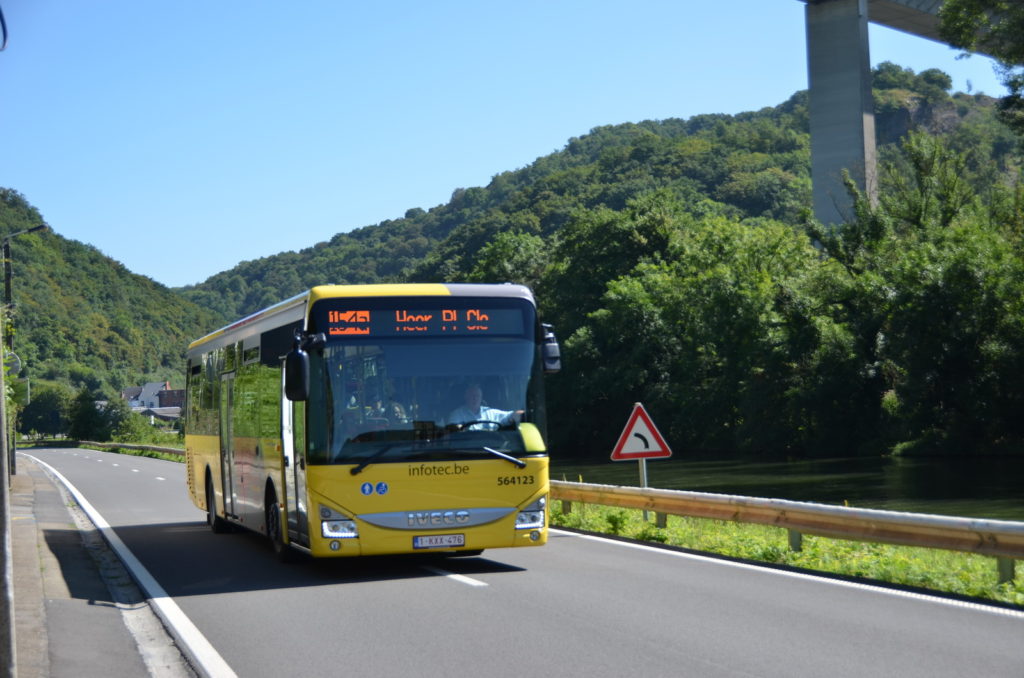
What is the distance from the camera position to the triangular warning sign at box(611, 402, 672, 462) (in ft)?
55.0

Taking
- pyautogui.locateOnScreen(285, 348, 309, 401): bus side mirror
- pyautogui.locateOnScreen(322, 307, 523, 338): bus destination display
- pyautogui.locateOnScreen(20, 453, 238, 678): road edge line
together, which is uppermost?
pyautogui.locateOnScreen(322, 307, 523, 338): bus destination display

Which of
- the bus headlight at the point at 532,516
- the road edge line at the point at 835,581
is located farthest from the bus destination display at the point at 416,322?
the road edge line at the point at 835,581

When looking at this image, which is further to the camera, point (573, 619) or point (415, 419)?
point (415, 419)

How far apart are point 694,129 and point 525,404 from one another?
150m

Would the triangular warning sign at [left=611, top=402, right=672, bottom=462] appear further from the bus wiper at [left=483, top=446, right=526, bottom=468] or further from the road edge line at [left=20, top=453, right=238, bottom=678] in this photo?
the road edge line at [left=20, top=453, right=238, bottom=678]

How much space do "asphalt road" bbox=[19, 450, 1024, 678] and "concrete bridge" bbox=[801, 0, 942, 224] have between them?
39620mm

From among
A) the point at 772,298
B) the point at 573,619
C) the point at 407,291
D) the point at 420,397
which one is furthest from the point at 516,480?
the point at 772,298

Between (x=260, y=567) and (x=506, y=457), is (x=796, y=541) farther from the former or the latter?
(x=260, y=567)

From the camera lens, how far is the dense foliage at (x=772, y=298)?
46.4 metres

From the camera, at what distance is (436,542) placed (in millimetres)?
12062

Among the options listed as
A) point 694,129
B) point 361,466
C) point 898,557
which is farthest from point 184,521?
point 694,129

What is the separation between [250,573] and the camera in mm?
13195

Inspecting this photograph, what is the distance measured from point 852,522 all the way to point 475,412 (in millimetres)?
3729

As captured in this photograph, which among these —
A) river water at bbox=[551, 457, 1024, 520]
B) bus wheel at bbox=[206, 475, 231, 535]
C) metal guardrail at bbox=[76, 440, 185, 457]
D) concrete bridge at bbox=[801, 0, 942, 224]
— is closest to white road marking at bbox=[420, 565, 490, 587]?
bus wheel at bbox=[206, 475, 231, 535]
